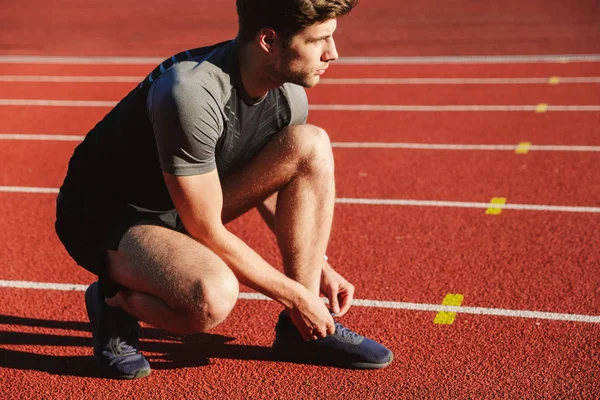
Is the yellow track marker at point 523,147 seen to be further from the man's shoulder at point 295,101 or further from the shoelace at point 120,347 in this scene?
the shoelace at point 120,347

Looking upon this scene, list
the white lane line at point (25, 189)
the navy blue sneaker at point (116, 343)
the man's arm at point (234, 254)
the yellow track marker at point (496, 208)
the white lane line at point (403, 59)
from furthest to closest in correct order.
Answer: the white lane line at point (403, 59), the white lane line at point (25, 189), the yellow track marker at point (496, 208), the navy blue sneaker at point (116, 343), the man's arm at point (234, 254)

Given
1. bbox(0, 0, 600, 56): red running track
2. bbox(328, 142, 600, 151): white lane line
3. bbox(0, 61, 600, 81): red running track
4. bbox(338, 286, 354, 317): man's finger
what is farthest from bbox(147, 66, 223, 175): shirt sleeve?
bbox(0, 0, 600, 56): red running track

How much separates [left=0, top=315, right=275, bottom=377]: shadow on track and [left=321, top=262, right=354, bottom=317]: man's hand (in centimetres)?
35

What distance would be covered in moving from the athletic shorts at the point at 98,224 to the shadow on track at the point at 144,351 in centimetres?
40

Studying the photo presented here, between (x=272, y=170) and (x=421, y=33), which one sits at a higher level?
A: (x=272, y=170)

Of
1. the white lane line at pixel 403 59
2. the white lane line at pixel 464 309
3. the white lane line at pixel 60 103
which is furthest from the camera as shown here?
the white lane line at pixel 403 59

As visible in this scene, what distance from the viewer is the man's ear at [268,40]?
8.63 ft

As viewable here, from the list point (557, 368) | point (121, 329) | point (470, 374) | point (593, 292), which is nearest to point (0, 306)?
point (121, 329)

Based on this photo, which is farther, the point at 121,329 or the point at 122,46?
the point at 122,46

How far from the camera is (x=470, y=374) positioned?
3.00 m

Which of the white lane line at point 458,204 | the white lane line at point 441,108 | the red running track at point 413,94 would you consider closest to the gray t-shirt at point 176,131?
the white lane line at point 458,204

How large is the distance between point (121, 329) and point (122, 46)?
9406mm

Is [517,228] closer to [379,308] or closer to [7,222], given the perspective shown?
[379,308]

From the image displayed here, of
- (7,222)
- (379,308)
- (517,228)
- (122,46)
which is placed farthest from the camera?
(122,46)
